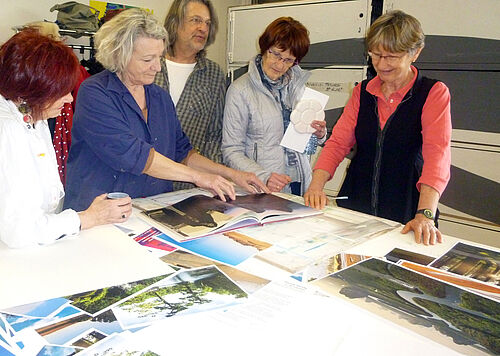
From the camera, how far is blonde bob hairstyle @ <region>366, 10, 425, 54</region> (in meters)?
1.47

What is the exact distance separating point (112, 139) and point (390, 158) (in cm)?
102

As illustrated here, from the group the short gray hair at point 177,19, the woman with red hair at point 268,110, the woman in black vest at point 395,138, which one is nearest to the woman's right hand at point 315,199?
the woman in black vest at point 395,138

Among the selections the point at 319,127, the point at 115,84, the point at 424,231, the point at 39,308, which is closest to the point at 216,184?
the point at 115,84

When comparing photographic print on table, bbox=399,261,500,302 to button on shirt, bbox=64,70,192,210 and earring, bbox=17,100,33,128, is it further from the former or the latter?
earring, bbox=17,100,33,128

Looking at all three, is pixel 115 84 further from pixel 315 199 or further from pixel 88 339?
pixel 88 339

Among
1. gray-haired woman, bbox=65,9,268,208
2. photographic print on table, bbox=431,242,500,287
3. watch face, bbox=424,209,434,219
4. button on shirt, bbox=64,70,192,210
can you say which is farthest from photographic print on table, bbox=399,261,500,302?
button on shirt, bbox=64,70,192,210

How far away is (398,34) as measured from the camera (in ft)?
4.83

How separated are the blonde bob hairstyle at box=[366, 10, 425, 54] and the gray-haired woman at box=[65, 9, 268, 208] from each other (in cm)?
75

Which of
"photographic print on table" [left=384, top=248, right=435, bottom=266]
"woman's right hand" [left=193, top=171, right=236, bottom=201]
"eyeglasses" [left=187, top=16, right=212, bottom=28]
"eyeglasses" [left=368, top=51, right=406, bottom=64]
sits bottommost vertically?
"photographic print on table" [left=384, top=248, right=435, bottom=266]

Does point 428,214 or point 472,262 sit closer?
point 472,262

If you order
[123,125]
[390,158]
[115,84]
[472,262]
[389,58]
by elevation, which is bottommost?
[472,262]

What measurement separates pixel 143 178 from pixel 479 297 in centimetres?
116

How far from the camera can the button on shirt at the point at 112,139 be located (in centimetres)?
145

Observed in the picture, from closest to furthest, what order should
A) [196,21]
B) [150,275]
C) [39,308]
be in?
1. [39,308]
2. [150,275]
3. [196,21]
